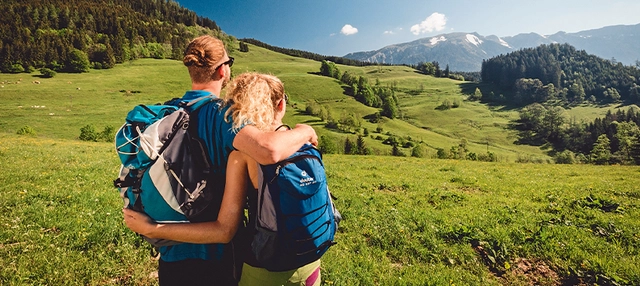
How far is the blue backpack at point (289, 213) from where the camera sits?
217cm

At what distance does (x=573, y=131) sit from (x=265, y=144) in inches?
6802

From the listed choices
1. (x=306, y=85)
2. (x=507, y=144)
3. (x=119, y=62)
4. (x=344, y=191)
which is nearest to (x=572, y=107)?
(x=507, y=144)

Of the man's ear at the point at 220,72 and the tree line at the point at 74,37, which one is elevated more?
the tree line at the point at 74,37

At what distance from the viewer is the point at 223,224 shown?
7.45 ft

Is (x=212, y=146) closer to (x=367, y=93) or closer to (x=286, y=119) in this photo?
(x=286, y=119)

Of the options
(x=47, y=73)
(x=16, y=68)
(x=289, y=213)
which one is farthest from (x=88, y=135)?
(x=16, y=68)

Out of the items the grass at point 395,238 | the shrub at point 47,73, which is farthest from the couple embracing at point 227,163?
the shrub at point 47,73

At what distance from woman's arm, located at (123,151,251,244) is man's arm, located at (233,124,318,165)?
17 cm

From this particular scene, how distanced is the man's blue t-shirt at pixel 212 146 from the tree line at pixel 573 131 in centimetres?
12155

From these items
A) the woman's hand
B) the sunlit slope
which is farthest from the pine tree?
the woman's hand

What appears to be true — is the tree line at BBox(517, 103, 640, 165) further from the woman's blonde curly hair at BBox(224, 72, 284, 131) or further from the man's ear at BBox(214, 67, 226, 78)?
the man's ear at BBox(214, 67, 226, 78)

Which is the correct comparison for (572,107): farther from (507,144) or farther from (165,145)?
(165,145)

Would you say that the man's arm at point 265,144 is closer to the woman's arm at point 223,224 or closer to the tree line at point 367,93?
the woman's arm at point 223,224

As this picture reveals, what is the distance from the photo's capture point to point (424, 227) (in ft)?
28.3
